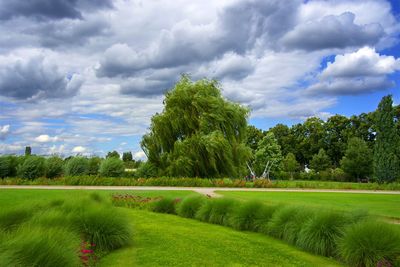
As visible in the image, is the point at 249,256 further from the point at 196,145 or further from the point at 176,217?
the point at 196,145

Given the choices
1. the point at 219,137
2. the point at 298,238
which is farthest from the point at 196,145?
the point at 298,238

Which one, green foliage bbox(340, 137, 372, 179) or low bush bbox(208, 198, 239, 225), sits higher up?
green foliage bbox(340, 137, 372, 179)

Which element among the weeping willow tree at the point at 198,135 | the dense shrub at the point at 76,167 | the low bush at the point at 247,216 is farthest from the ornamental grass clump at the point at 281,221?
the dense shrub at the point at 76,167

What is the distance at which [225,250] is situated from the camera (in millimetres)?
8031

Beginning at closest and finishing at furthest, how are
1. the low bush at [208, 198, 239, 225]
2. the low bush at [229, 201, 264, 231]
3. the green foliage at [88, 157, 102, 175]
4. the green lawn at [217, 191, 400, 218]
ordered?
the low bush at [229, 201, 264, 231], the low bush at [208, 198, 239, 225], the green lawn at [217, 191, 400, 218], the green foliage at [88, 157, 102, 175]

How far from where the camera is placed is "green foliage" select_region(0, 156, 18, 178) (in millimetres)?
29527

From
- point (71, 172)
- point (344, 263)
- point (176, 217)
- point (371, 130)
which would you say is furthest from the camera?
point (371, 130)

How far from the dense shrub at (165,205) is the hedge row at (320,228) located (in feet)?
7.38

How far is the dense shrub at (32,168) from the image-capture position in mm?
28469

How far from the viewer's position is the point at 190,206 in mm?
12547

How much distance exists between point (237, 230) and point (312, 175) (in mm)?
46732

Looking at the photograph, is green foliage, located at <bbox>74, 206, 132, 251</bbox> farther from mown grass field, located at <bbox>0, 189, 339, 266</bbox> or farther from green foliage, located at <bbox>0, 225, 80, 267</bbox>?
green foliage, located at <bbox>0, 225, 80, 267</bbox>

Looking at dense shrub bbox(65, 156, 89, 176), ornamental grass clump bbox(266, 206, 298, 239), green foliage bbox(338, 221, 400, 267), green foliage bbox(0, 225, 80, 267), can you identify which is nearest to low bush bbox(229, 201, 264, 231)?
ornamental grass clump bbox(266, 206, 298, 239)

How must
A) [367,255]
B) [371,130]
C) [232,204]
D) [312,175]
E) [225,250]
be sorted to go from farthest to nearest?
[371,130] < [312,175] < [232,204] < [225,250] < [367,255]
